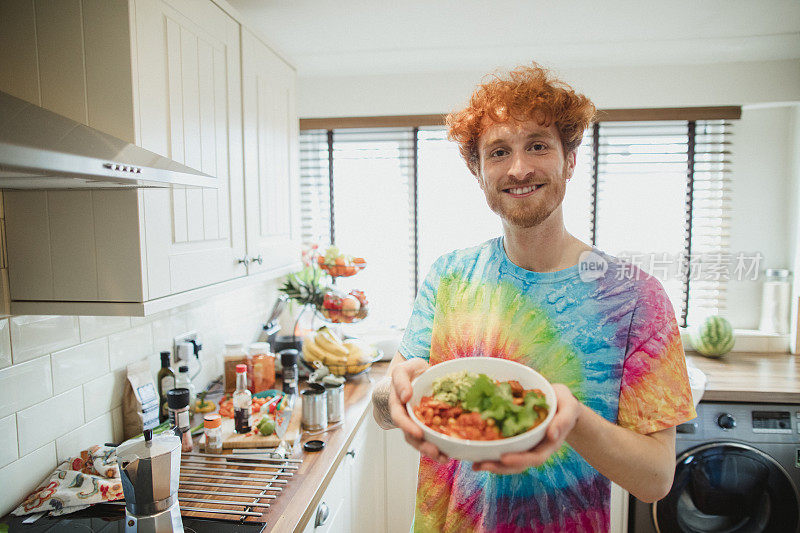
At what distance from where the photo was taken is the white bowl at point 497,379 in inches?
28.6

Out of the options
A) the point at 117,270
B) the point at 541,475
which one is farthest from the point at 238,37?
the point at 541,475

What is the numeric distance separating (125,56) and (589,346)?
1.22 m

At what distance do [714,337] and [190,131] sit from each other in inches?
106

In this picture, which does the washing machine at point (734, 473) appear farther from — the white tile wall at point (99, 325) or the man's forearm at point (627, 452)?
the white tile wall at point (99, 325)

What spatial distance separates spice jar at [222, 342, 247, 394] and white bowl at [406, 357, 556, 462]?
145 centimetres

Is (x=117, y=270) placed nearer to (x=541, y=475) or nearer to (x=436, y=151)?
(x=541, y=475)

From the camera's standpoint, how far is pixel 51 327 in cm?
135

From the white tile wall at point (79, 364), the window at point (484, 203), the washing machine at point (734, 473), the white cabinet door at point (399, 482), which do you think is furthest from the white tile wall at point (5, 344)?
the washing machine at point (734, 473)

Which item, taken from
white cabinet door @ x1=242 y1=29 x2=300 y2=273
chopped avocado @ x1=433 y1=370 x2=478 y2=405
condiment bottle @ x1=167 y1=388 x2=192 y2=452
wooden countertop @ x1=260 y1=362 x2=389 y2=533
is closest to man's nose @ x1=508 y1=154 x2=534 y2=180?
chopped avocado @ x1=433 y1=370 x2=478 y2=405

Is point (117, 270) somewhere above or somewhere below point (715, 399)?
above

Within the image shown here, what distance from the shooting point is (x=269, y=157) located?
2029mm

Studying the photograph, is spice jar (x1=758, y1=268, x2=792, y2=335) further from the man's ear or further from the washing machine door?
the man's ear

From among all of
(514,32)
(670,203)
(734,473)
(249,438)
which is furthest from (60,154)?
(670,203)

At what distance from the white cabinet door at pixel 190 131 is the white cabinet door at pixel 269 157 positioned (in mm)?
77
